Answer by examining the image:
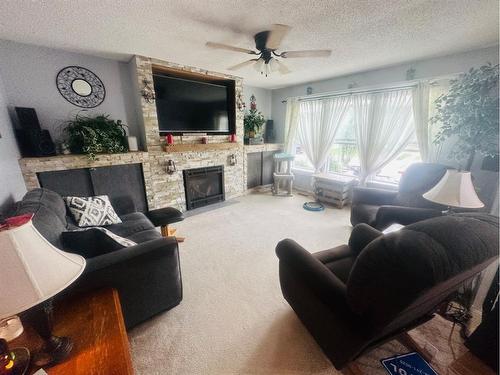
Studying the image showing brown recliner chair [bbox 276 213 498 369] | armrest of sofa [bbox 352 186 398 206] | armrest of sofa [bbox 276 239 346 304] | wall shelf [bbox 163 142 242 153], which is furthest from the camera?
wall shelf [bbox 163 142 242 153]

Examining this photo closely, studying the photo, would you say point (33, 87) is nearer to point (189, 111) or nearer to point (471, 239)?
point (189, 111)

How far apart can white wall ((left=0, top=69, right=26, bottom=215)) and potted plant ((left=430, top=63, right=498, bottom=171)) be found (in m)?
4.35

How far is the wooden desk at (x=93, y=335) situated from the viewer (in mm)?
721

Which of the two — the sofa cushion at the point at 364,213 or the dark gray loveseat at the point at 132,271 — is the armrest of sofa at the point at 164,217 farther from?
the sofa cushion at the point at 364,213

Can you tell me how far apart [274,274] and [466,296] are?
4.63ft

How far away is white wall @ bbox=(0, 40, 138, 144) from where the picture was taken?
226 centimetres

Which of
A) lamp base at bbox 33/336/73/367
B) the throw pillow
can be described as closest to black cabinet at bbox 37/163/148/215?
the throw pillow

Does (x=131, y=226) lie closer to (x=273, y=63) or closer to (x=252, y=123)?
(x=273, y=63)

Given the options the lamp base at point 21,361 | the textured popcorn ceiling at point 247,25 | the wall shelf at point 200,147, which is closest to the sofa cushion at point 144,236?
the lamp base at point 21,361

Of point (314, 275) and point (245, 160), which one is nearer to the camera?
point (314, 275)

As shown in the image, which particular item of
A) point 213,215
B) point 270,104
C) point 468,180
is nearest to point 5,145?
point 213,215

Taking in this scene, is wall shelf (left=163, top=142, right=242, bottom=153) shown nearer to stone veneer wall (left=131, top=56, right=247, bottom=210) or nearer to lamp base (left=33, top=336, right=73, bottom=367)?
stone veneer wall (left=131, top=56, right=247, bottom=210)

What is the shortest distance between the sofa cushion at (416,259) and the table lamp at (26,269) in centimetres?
107

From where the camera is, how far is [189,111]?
3.32 meters
